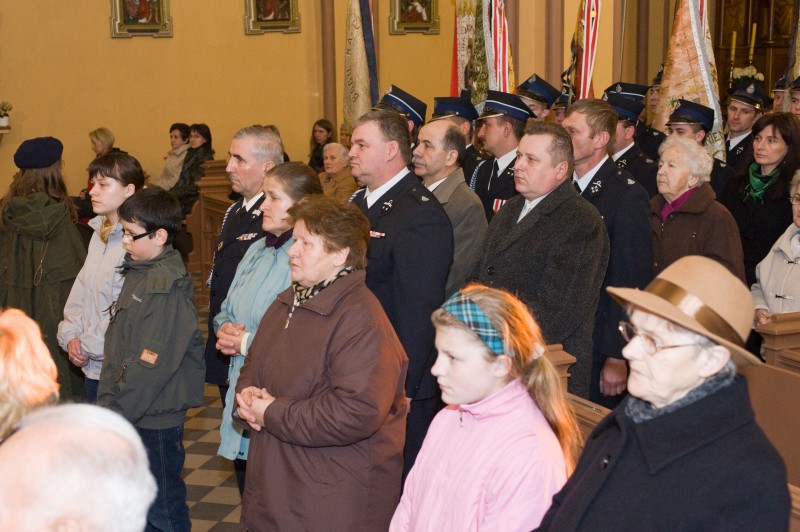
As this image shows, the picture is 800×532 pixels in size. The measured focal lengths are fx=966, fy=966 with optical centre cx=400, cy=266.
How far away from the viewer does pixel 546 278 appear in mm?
3670

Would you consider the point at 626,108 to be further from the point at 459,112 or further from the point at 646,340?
the point at 646,340

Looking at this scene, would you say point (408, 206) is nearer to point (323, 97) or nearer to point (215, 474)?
point (215, 474)

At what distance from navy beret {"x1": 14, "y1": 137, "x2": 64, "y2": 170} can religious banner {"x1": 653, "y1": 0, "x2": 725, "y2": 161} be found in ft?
11.4

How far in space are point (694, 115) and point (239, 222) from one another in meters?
2.92

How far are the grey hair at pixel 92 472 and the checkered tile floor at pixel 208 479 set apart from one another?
2940mm

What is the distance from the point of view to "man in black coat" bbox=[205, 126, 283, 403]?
3.96m

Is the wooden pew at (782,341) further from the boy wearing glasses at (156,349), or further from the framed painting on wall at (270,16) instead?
the framed painting on wall at (270,16)

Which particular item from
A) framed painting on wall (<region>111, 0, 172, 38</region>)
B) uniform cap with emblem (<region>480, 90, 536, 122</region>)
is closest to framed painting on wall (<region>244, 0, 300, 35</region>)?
framed painting on wall (<region>111, 0, 172, 38</region>)

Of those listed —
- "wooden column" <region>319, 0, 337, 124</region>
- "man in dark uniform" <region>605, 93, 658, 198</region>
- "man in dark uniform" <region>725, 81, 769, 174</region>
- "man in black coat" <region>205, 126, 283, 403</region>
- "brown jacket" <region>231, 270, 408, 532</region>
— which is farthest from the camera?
"wooden column" <region>319, 0, 337, 124</region>

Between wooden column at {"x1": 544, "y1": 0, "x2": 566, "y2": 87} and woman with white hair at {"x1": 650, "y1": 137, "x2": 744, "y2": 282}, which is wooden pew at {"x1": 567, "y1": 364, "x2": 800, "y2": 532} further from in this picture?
wooden column at {"x1": 544, "y1": 0, "x2": 566, "y2": 87}

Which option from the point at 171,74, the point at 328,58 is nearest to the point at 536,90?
the point at 328,58

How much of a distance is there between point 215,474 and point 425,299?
6.69 ft

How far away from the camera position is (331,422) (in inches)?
108

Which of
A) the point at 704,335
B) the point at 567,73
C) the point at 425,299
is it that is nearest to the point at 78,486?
the point at 704,335
